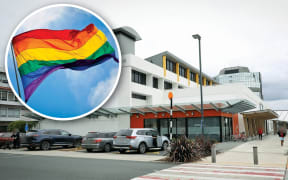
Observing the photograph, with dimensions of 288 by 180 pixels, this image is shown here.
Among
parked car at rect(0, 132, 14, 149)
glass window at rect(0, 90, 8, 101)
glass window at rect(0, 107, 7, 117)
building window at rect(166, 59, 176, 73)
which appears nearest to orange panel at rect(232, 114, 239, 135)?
building window at rect(166, 59, 176, 73)

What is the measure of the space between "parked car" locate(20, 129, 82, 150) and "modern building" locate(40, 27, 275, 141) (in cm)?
701

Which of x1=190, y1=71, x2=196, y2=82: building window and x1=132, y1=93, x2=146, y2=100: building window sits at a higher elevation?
x1=190, y1=71, x2=196, y2=82: building window

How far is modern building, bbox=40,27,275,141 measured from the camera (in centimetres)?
2610

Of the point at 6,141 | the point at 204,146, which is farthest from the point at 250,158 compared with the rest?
the point at 6,141

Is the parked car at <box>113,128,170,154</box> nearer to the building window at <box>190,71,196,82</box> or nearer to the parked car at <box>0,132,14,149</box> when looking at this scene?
the parked car at <box>0,132,14,149</box>

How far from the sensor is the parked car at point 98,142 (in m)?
18.5

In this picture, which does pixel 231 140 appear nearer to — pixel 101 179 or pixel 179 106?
pixel 179 106

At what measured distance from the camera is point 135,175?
9000mm

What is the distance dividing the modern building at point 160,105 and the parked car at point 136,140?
316 centimetres

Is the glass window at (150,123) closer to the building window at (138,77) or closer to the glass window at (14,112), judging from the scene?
the building window at (138,77)

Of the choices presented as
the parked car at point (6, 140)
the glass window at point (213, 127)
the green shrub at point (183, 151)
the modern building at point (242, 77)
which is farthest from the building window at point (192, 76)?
the modern building at point (242, 77)

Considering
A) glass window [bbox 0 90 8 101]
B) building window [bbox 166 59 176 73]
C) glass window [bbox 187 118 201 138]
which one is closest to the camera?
glass window [bbox 187 118 201 138]

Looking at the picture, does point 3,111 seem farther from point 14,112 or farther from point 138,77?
point 138,77

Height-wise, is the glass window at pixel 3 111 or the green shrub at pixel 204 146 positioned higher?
the glass window at pixel 3 111
